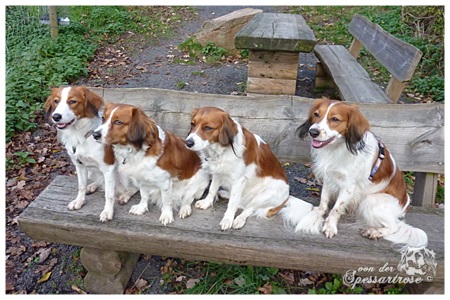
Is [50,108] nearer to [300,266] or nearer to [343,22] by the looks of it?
[300,266]

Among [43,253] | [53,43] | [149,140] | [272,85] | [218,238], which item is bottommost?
[43,253]

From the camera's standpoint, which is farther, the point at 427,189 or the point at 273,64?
the point at 273,64

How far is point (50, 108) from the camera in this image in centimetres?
257

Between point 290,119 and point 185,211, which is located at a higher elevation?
point 290,119

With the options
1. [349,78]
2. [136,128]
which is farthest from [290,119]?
[349,78]

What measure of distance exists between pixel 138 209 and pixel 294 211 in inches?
46.9

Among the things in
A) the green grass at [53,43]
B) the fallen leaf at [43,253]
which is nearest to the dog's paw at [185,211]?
the fallen leaf at [43,253]

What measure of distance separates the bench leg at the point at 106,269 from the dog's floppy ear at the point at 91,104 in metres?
1.06

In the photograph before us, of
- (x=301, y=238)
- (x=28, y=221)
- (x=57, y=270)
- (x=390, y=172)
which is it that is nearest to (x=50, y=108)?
(x=28, y=221)

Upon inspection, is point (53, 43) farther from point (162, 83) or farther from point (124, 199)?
point (124, 199)

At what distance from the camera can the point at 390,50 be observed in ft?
15.0

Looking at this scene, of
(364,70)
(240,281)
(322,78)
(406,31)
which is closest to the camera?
(240,281)

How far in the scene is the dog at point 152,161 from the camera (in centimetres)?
237

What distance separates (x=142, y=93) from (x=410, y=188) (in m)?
3.18
